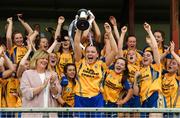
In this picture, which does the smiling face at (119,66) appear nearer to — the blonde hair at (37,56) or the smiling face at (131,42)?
the smiling face at (131,42)

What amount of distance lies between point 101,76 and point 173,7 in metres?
2.93

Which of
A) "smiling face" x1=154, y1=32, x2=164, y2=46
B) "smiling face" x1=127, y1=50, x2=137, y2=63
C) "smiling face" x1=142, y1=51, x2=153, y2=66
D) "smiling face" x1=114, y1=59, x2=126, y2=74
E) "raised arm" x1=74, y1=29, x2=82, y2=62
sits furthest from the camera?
"smiling face" x1=154, y1=32, x2=164, y2=46

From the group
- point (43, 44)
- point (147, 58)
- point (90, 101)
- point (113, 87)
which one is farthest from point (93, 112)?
point (43, 44)

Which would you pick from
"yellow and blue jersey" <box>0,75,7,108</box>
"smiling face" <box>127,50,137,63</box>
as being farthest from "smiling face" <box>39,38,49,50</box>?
"smiling face" <box>127,50,137,63</box>

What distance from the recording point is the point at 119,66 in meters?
8.84

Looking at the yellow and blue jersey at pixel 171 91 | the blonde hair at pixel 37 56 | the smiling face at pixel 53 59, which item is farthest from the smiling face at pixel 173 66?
the blonde hair at pixel 37 56

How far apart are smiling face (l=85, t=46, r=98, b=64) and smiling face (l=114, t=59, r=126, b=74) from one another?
33 cm

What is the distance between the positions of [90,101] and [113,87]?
0.50 meters

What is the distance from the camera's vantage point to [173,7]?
36.3ft

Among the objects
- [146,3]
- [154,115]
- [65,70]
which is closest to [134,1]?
[146,3]

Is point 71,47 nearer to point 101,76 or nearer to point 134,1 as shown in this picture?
point 101,76

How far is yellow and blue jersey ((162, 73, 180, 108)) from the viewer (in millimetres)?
9016

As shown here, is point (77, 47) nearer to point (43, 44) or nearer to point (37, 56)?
point (37, 56)

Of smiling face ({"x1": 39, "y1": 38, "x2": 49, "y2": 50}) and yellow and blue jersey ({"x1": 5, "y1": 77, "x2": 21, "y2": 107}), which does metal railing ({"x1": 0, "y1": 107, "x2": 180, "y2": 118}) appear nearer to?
yellow and blue jersey ({"x1": 5, "y1": 77, "x2": 21, "y2": 107})
